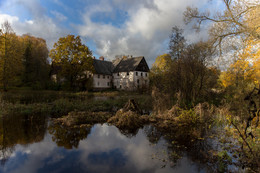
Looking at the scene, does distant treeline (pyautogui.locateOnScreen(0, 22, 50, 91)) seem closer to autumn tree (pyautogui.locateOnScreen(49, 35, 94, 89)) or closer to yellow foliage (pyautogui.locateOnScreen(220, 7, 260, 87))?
autumn tree (pyautogui.locateOnScreen(49, 35, 94, 89))

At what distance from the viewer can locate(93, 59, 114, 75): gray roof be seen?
4056 cm

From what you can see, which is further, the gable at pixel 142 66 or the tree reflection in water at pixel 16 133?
the gable at pixel 142 66

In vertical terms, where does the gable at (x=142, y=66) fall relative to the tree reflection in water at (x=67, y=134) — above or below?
above

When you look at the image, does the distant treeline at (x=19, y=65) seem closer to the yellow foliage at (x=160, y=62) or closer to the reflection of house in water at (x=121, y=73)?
the reflection of house in water at (x=121, y=73)

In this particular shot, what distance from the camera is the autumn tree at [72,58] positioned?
29.8 metres

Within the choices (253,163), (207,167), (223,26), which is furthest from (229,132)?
(223,26)

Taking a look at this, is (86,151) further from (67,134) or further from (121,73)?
(121,73)

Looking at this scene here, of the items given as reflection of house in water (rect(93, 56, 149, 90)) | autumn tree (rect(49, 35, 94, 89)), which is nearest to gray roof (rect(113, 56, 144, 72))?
reflection of house in water (rect(93, 56, 149, 90))

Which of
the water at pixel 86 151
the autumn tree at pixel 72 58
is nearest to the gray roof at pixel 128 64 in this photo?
the autumn tree at pixel 72 58

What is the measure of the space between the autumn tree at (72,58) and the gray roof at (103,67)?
798 centimetres

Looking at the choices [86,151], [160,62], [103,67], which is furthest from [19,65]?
[86,151]

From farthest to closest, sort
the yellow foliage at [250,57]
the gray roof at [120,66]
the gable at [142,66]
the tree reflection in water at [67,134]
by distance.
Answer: the gable at [142,66], the gray roof at [120,66], the yellow foliage at [250,57], the tree reflection in water at [67,134]

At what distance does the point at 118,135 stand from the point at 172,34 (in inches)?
1257

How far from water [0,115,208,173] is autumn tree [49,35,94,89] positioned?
2419 centimetres
